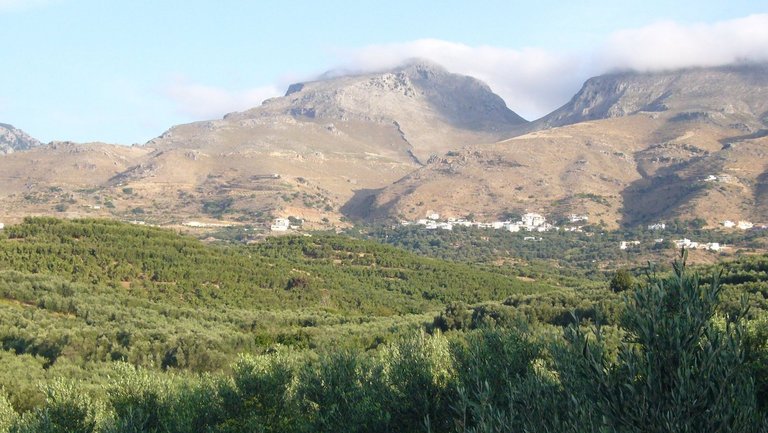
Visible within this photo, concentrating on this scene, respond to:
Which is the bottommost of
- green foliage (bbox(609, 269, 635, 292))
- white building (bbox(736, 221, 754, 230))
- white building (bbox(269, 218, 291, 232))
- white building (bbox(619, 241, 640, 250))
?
white building (bbox(619, 241, 640, 250))

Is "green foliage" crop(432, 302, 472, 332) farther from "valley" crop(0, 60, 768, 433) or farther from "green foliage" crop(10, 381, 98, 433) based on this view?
"green foliage" crop(10, 381, 98, 433)

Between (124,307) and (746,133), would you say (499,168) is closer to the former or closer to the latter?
(746,133)

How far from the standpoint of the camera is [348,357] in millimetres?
15164

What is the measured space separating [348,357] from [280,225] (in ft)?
451

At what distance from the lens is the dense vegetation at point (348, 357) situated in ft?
26.2

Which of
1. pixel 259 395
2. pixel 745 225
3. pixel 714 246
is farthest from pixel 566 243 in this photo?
pixel 259 395

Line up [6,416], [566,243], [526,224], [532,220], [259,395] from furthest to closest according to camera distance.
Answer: [532,220] → [526,224] → [566,243] → [259,395] → [6,416]

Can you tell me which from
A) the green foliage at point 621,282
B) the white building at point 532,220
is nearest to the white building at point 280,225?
the white building at point 532,220

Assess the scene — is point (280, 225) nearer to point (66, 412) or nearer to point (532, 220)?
point (532, 220)

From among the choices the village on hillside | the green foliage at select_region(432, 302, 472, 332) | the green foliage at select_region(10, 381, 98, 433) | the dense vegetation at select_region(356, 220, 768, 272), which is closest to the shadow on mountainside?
the village on hillside

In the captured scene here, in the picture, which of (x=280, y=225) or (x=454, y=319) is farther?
(x=280, y=225)

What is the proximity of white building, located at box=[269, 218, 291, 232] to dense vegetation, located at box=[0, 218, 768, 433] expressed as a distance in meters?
96.1

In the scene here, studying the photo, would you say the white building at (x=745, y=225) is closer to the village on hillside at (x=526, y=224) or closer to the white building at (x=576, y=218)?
the village on hillside at (x=526, y=224)

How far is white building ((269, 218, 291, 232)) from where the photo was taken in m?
147
